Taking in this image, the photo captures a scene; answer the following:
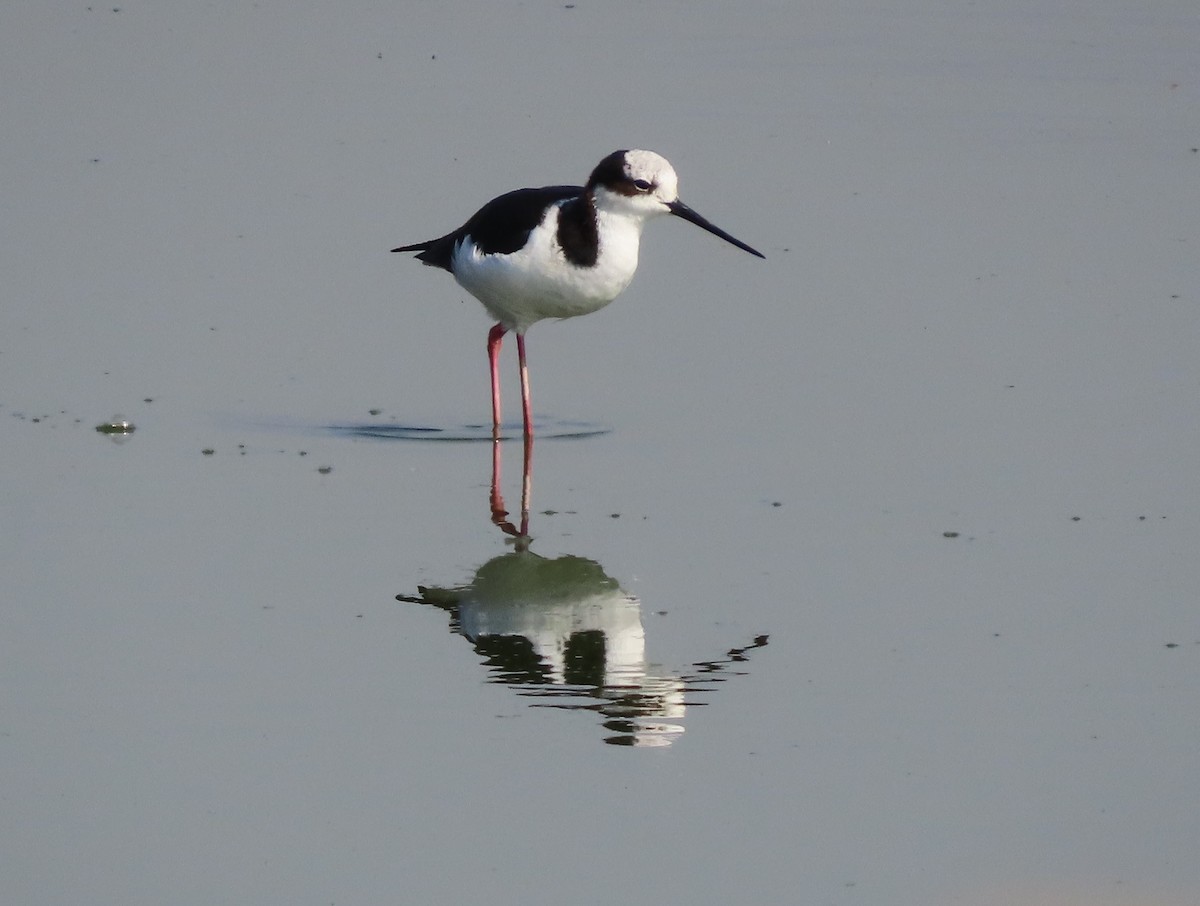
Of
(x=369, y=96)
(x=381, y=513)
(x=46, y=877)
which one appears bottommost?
(x=46, y=877)

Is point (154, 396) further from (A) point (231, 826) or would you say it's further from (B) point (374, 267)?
(A) point (231, 826)

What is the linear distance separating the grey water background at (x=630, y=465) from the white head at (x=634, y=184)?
3.00 feet

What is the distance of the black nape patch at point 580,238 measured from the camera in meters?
8.59

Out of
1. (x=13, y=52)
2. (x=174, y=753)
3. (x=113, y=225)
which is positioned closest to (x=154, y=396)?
(x=113, y=225)

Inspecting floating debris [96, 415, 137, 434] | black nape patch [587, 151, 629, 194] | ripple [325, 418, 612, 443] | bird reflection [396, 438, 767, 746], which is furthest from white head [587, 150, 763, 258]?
floating debris [96, 415, 137, 434]

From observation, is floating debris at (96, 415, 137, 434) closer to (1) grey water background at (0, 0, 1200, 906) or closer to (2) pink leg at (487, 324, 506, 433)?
(1) grey water background at (0, 0, 1200, 906)

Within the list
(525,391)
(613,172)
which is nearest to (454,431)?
(525,391)

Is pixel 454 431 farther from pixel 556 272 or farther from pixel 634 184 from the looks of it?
pixel 634 184

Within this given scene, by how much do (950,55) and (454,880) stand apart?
39.4 feet

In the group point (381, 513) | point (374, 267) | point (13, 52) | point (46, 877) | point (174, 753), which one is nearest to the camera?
point (46, 877)

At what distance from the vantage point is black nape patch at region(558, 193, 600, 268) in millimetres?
8594

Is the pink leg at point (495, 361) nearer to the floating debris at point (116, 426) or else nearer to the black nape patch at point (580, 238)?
the black nape patch at point (580, 238)

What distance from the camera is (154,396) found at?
29.7 ft

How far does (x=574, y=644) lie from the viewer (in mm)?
6535
